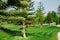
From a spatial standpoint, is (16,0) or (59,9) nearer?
(16,0)

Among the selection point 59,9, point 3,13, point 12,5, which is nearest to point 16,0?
point 12,5

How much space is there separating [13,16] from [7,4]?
4.35 feet

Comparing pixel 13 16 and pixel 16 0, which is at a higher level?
pixel 16 0

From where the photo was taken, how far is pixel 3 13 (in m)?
18.8

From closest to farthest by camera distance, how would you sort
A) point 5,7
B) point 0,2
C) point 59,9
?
point 0,2 < point 5,7 < point 59,9

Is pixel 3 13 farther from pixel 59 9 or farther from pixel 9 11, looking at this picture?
pixel 59 9

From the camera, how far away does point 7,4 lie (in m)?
19.5

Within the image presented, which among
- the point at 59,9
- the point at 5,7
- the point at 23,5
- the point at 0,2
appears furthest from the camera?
the point at 59,9

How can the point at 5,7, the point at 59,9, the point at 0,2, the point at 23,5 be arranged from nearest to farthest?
the point at 0,2 < the point at 5,7 < the point at 23,5 < the point at 59,9

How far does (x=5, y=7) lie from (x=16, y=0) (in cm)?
140

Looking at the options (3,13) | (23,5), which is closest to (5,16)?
(3,13)

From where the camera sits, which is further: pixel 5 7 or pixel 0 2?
pixel 5 7

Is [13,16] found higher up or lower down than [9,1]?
lower down

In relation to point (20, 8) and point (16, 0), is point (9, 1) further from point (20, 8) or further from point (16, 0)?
point (20, 8)
